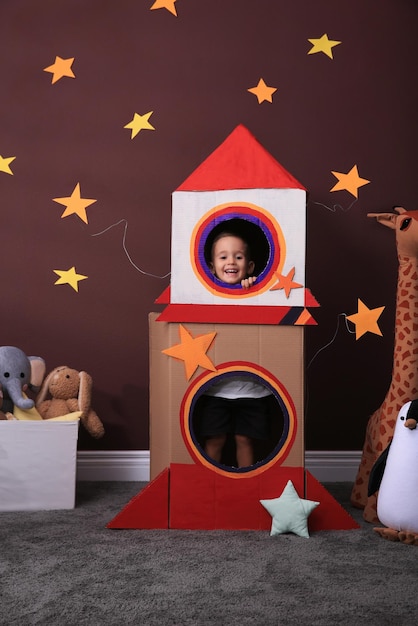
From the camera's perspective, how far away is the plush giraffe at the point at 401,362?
6.35 feet

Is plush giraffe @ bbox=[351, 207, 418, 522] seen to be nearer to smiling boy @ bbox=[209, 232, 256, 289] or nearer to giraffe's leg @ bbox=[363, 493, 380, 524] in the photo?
giraffe's leg @ bbox=[363, 493, 380, 524]

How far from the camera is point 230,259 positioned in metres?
1.96

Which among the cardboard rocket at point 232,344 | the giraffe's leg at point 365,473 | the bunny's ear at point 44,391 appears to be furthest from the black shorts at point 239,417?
the bunny's ear at point 44,391

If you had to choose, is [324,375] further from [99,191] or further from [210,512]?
[99,191]

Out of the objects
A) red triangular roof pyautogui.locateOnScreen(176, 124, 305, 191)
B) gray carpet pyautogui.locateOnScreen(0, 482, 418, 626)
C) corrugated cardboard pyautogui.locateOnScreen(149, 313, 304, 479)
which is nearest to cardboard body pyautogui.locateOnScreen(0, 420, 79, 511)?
gray carpet pyautogui.locateOnScreen(0, 482, 418, 626)

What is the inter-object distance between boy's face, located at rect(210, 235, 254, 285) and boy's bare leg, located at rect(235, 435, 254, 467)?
50 cm

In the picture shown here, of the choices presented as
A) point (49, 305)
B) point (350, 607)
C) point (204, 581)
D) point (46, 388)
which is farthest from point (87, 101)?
point (350, 607)

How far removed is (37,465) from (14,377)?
12.1 inches

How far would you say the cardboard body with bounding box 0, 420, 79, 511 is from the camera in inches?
78.2

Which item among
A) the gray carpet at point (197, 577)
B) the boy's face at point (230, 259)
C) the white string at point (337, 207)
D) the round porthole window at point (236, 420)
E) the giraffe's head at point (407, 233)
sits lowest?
the gray carpet at point (197, 577)

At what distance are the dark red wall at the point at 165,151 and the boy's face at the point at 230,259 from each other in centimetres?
48

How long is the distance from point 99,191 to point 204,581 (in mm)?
1487

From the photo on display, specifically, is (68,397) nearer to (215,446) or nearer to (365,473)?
(215,446)

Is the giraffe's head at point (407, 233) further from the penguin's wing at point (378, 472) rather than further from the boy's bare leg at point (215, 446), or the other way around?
the boy's bare leg at point (215, 446)
